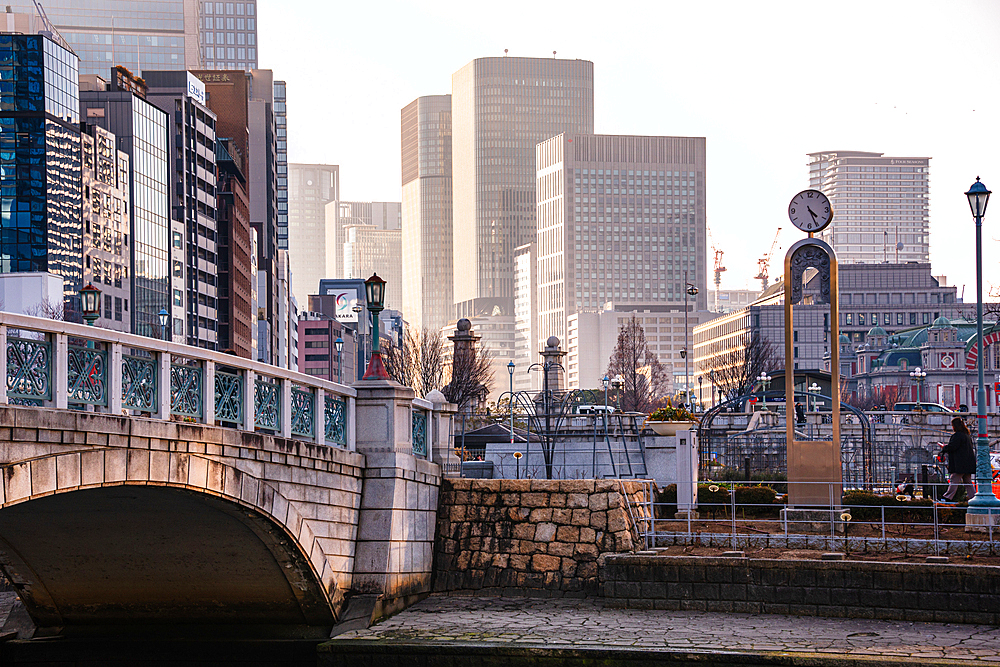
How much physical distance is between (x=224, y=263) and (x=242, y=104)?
23694 millimetres

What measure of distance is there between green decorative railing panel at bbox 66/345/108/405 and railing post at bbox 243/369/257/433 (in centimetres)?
320

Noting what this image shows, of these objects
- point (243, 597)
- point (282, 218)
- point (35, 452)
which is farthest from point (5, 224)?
point (282, 218)

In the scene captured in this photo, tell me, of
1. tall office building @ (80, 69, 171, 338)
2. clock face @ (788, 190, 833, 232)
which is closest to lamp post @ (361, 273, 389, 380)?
clock face @ (788, 190, 833, 232)

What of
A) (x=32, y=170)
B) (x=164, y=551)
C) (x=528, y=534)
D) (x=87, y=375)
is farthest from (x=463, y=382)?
(x=87, y=375)

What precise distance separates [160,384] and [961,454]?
55.1 feet

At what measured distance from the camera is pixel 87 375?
15086mm

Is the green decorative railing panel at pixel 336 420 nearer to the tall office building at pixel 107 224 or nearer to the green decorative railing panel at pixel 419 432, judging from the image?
the green decorative railing panel at pixel 419 432

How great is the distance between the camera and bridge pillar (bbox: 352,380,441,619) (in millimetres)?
21859

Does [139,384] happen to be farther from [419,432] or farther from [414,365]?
[414,365]

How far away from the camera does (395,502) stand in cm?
2216

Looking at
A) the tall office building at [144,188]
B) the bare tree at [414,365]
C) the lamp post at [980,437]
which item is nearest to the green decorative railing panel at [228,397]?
the lamp post at [980,437]

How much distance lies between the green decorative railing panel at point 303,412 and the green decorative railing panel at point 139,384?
3.89 m

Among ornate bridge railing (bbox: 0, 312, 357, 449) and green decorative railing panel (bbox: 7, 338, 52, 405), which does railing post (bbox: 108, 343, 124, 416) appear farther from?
green decorative railing panel (bbox: 7, 338, 52, 405)

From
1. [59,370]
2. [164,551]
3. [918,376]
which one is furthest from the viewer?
[918,376]
